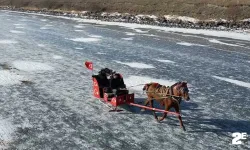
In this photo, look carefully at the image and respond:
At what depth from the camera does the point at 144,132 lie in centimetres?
764

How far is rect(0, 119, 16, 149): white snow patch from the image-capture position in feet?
22.2

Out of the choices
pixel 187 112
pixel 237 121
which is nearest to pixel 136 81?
pixel 187 112

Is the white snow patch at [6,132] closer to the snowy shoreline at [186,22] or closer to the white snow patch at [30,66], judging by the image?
the white snow patch at [30,66]

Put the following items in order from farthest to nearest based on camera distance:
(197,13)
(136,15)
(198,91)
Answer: (136,15)
(197,13)
(198,91)

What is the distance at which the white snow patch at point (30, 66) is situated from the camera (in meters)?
13.4

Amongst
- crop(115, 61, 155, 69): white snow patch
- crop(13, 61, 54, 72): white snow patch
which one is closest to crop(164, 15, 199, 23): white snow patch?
crop(115, 61, 155, 69): white snow patch

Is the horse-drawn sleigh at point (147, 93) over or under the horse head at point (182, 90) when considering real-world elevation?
under

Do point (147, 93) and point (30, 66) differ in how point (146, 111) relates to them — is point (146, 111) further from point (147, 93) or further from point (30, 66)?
point (30, 66)

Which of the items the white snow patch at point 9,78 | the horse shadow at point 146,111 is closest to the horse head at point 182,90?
the horse shadow at point 146,111

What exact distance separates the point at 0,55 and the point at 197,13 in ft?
95.2

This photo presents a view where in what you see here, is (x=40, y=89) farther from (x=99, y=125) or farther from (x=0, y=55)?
(x=0, y=55)

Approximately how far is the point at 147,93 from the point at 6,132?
338 cm

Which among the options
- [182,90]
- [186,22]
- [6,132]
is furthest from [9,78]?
[186,22]

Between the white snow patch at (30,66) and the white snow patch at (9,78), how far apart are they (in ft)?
3.03
